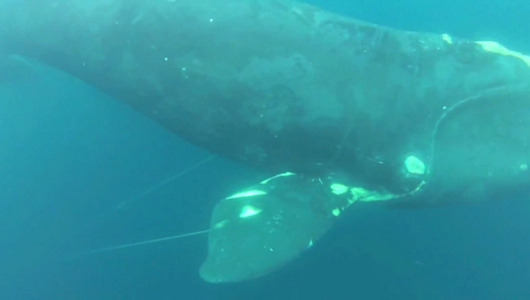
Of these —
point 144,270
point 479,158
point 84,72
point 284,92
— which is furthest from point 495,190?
point 84,72

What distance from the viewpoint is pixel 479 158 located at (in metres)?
6.69

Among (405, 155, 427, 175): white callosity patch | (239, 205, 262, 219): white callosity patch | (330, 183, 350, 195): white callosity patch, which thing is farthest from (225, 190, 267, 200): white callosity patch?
(405, 155, 427, 175): white callosity patch

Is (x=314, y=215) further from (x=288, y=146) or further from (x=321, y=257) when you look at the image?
(x=321, y=257)

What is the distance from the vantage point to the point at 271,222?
6750 millimetres

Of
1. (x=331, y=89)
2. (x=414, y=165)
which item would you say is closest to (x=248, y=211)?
(x=331, y=89)

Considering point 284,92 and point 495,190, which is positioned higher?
point 495,190

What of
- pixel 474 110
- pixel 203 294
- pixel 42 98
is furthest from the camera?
pixel 42 98

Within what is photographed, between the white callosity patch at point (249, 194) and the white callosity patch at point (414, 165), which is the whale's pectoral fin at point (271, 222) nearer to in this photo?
the white callosity patch at point (249, 194)

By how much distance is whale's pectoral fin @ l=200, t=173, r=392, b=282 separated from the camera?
641cm

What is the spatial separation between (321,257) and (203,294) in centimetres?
166

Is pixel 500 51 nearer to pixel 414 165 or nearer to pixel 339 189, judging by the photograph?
pixel 414 165

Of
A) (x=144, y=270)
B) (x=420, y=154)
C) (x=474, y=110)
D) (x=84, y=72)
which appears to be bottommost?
(x=144, y=270)

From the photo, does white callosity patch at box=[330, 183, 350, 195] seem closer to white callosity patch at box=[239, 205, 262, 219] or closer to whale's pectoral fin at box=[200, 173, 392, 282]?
whale's pectoral fin at box=[200, 173, 392, 282]

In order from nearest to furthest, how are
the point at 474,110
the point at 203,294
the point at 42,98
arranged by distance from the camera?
the point at 474,110
the point at 203,294
the point at 42,98
